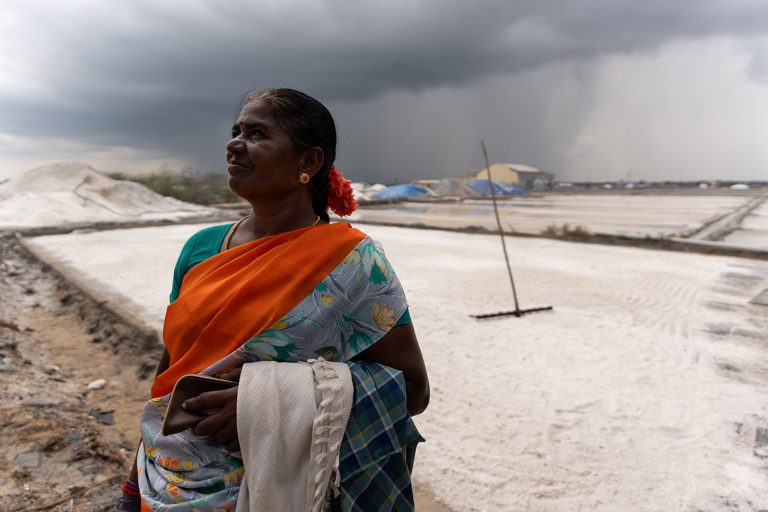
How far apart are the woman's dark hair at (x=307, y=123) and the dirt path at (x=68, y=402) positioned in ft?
6.33

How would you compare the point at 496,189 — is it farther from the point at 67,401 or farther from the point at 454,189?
the point at 67,401

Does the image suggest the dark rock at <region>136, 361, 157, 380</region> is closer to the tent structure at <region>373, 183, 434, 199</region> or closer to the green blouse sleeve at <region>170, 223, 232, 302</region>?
the green blouse sleeve at <region>170, 223, 232, 302</region>

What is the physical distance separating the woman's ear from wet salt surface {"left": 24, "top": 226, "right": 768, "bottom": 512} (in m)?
2.05

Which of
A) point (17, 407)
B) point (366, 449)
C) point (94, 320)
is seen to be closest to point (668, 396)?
point (366, 449)

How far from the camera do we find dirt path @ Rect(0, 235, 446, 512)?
243cm

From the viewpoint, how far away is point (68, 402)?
11.6 ft

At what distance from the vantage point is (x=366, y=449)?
114 cm

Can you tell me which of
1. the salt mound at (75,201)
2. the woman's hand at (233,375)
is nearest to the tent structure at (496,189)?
the salt mound at (75,201)

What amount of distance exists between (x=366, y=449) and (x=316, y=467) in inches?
5.1

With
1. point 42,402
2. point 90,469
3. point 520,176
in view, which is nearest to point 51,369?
point 42,402

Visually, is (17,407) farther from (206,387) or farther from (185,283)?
(206,387)

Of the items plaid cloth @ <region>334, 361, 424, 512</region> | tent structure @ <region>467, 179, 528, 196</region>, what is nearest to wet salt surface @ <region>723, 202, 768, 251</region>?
plaid cloth @ <region>334, 361, 424, 512</region>

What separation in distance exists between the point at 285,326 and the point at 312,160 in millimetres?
464

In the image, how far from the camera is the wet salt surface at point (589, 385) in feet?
8.91
